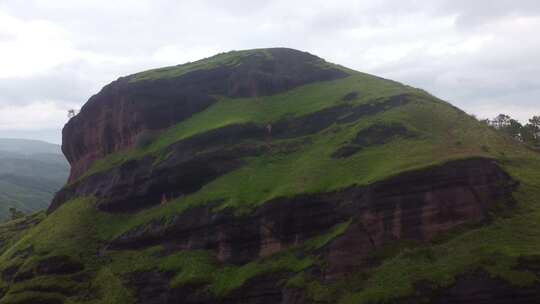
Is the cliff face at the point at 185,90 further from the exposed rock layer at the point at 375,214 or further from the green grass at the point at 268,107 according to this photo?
the exposed rock layer at the point at 375,214

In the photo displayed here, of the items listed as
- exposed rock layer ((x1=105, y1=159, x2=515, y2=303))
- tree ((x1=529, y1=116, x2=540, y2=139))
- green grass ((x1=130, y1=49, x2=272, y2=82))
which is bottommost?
exposed rock layer ((x1=105, y1=159, x2=515, y2=303))

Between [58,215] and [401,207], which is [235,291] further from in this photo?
[58,215]

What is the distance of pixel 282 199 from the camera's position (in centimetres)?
4231

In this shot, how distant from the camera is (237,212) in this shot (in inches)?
1737

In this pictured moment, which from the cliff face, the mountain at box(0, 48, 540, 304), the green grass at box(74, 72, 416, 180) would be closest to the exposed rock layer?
the mountain at box(0, 48, 540, 304)

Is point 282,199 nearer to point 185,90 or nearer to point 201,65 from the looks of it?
point 185,90

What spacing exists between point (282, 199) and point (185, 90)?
96.5 ft

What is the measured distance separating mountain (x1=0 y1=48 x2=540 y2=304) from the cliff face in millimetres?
190

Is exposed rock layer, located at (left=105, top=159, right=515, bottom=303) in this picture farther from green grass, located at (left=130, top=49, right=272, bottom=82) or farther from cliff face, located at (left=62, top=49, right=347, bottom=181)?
green grass, located at (left=130, top=49, right=272, bottom=82)

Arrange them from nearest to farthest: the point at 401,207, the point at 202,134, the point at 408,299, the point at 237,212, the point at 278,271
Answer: the point at 408,299
the point at 401,207
the point at 278,271
the point at 237,212
the point at 202,134

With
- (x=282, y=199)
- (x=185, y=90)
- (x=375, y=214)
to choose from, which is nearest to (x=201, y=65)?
(x=185, y=90)

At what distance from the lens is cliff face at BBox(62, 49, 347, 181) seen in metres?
65.6

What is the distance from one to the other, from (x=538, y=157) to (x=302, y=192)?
1803 centimetres

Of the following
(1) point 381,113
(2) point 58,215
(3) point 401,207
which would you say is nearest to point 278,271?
(3) point 401,207
